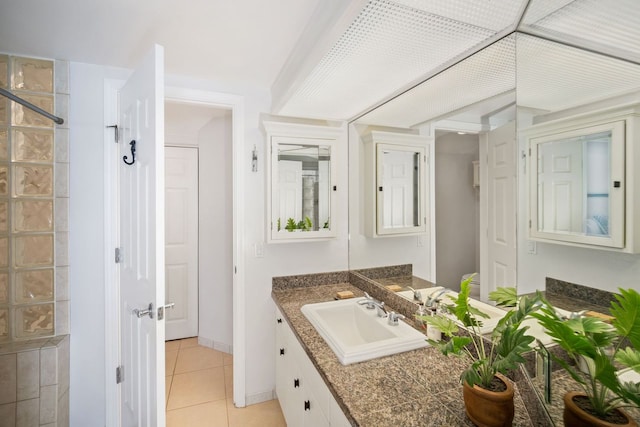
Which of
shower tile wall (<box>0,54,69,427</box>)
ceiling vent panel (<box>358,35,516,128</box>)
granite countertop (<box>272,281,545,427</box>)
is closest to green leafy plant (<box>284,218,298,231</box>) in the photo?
granite countertop (<box>272,281,545,427</box>)

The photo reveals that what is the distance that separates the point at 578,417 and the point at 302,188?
1.76 m

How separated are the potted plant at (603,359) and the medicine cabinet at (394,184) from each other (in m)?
0.91

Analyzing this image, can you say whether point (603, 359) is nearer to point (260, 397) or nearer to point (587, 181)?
point (587, 181)

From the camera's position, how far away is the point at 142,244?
1.42 meters

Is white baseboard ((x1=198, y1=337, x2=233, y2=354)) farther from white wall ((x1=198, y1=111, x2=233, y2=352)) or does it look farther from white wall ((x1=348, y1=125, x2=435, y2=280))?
white wall ((x1=348, y1=125, x2=435, y2=280))

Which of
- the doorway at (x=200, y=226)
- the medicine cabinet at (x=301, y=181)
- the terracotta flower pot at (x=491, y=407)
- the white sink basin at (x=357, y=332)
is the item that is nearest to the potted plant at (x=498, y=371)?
the terracotta flower pot at (x=491, y=407)

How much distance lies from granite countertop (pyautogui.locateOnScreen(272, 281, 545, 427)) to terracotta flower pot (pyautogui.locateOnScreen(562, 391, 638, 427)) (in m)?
0.19

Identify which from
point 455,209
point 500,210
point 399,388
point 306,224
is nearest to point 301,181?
point 306,224

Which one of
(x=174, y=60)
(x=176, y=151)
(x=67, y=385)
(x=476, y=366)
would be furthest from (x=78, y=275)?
(x=476, y=366)

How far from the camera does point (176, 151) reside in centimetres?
324

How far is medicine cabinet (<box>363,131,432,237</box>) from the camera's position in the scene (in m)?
1.57

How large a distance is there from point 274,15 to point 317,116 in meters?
0.80

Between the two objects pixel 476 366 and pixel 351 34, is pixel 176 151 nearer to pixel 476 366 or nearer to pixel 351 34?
pixel 351 34

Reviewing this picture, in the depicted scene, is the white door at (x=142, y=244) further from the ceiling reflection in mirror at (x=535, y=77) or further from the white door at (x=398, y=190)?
the white door at (x=398, y=190)
